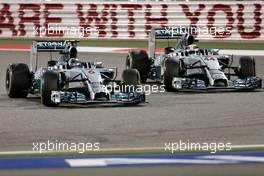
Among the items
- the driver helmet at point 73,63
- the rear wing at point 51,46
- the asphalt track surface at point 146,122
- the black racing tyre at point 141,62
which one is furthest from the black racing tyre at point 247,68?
the driver helmet at point 73,63

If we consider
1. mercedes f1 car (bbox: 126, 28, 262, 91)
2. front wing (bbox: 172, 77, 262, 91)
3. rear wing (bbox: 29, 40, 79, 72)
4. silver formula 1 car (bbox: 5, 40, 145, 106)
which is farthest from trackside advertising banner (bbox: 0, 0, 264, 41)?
silver formula 1 car (bbox: 5, 40, 145, 106)

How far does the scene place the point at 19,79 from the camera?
13.4 metres

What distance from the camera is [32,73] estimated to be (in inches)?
535

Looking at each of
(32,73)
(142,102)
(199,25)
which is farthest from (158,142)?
(199,25)

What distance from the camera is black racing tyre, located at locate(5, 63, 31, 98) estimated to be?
528 inches

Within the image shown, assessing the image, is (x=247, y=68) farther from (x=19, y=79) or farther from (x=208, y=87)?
(x=19, y=79)

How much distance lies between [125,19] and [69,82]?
1664cm

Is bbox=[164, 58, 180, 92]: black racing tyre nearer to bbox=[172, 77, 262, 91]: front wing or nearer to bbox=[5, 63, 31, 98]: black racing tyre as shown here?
bbox=[172, 77, 262, 91]: front wing

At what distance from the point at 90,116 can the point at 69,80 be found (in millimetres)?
1298

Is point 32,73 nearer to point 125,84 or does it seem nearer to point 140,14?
point 125,84

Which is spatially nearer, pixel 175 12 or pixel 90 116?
pixel 90 116

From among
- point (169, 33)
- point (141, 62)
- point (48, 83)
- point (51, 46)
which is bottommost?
point (48, 83)

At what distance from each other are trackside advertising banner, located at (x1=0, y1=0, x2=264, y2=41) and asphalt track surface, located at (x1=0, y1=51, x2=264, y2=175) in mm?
14221

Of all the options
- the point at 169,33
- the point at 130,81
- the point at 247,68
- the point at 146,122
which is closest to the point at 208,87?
the point at 247,68
